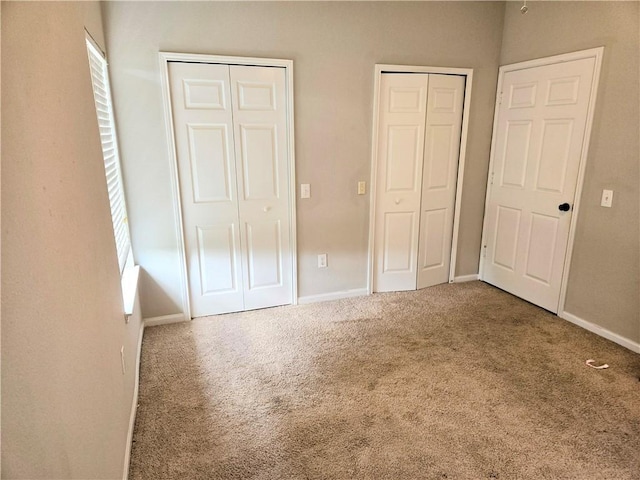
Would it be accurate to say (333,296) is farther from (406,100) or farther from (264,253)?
(406,100)

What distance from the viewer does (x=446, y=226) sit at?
3961 millimetres

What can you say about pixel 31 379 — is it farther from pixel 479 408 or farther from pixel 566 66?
pixel 566 66

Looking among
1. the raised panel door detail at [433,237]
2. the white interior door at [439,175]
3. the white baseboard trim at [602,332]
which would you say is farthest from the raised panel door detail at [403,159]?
the white baseboard trim at [602,332]

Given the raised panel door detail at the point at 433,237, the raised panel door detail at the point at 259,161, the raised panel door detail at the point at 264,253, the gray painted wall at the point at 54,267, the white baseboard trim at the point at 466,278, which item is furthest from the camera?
the white baseboard trim at the point at 466,278

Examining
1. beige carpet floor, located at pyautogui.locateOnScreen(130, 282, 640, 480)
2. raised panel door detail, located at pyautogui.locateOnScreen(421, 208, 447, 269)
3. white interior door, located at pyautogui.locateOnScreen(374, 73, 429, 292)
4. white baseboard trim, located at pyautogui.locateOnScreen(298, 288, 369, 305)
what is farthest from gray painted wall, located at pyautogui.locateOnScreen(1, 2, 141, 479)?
raised panel door detail, located at pyautogui.locateOnScreen(421, 208, 447, 269)

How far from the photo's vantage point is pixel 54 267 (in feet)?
3.57

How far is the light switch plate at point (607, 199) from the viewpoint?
9.46ft

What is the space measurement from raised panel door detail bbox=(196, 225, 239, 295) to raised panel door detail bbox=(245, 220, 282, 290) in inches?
5.3

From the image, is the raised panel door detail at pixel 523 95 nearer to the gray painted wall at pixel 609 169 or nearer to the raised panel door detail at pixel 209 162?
the gray painted wall at pixel 609 169

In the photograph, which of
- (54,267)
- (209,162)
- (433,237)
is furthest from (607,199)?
(54,267)

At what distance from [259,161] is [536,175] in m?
2.39

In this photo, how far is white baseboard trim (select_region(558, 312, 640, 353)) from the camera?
2.83m

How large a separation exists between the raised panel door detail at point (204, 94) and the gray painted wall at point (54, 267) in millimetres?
1083

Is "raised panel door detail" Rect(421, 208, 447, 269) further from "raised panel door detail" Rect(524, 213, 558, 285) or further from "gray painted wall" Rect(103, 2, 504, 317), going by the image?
"raised panel door detail" Rect(524, 213, 558, 285)
